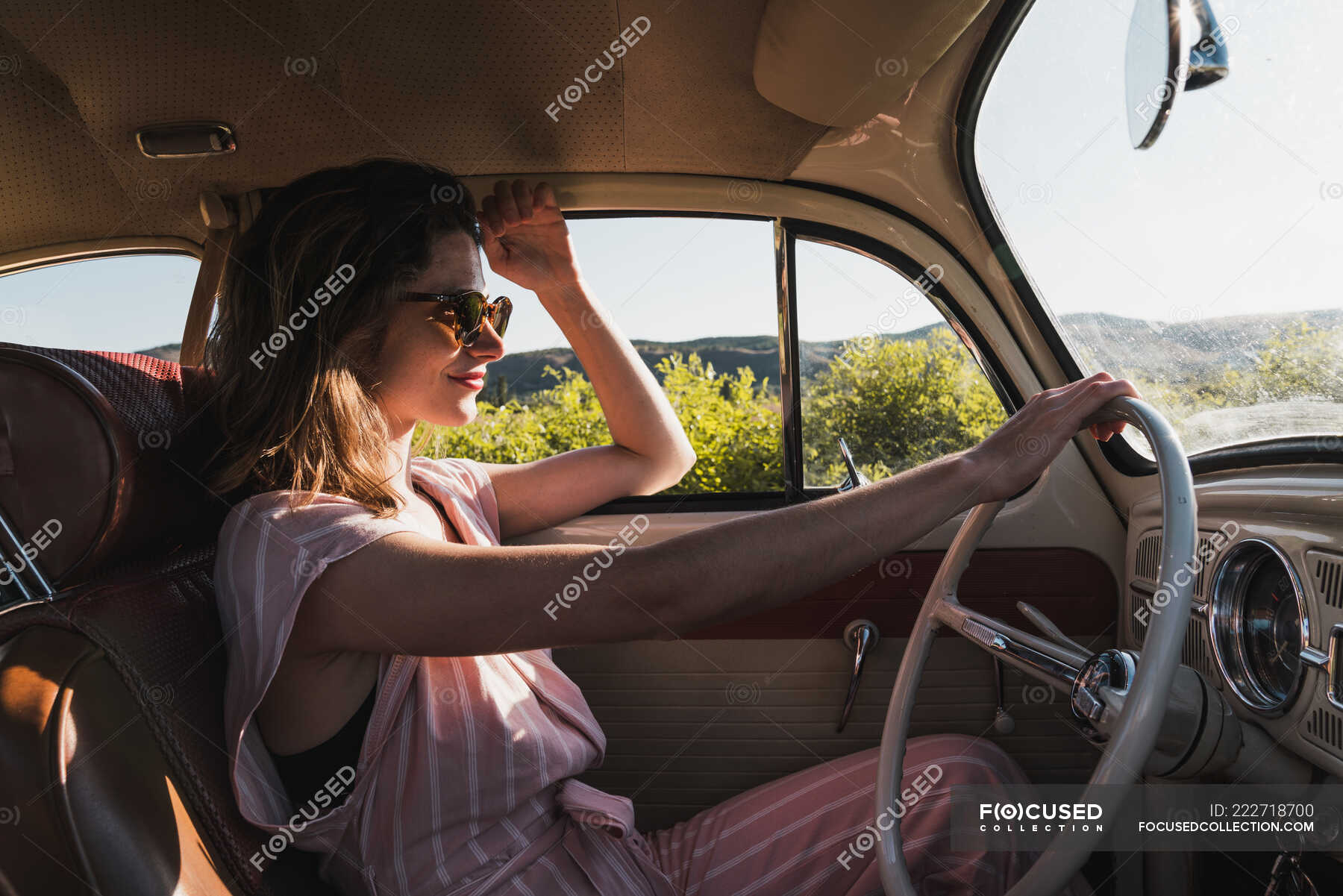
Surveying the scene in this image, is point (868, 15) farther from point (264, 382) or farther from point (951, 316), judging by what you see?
point (264, 382)

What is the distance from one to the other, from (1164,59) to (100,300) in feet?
8.10

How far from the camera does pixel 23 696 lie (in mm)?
852

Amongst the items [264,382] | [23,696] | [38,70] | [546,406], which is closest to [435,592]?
[23,696]

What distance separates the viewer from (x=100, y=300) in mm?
2268

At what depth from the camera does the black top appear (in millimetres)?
1151

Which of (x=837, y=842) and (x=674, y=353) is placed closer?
(x=837, y=842)

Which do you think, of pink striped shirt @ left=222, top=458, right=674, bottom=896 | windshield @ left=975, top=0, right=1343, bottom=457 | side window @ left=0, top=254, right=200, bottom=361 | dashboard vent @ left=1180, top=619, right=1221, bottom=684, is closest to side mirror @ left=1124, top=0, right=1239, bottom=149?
windshield @ left=975, top=0, right=1343, bottom=457

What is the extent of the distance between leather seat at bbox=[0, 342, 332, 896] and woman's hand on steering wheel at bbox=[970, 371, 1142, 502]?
38.0 inches

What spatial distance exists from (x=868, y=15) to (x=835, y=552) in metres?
0.82

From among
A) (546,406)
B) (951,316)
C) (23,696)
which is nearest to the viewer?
(23,696)

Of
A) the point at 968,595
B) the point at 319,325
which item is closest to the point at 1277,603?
the point at 968,595

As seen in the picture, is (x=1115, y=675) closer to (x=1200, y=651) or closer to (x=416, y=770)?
(x=1200, y=651)

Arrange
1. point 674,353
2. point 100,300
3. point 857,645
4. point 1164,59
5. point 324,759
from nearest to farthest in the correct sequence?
1. point 324,759
2. point 1164,59
3. point 857,645
4. point 100,300
5. point 674,353

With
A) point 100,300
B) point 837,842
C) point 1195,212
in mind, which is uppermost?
point 100,300
